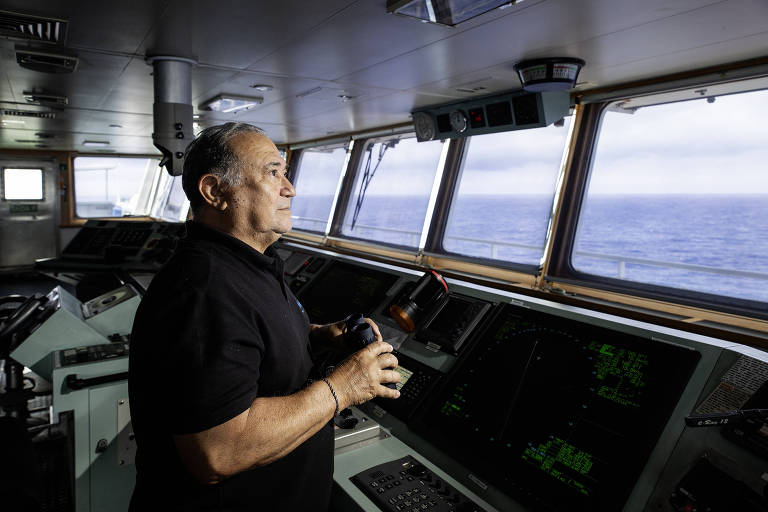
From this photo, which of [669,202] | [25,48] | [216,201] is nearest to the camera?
[216,201]

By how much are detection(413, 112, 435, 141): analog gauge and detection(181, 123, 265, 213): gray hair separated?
263 cm

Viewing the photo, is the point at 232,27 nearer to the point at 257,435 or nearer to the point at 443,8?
the point at 443,8

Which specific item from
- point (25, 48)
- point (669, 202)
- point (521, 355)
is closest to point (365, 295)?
point (521, 355)

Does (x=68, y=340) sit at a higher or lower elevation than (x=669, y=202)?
lower

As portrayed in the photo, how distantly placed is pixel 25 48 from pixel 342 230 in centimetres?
318

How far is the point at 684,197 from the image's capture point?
155 ft

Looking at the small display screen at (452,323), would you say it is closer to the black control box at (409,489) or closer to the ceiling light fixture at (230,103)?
the black control box at (409,489)

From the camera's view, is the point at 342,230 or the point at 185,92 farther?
the point at 342,230

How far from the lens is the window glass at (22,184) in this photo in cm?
835

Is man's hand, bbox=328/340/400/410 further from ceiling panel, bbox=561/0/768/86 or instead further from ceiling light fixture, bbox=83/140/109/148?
ceiling light fixture, bbox=83/140/109/148

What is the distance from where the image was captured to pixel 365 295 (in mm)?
2447

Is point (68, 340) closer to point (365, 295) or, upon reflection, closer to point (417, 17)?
point (365, 295)

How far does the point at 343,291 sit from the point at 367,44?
4.05ft

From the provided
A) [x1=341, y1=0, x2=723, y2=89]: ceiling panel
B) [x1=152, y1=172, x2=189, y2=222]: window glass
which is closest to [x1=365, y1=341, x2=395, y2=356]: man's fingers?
[x1=341, y1=0, x2=723, y2=89]: ceiling panel
